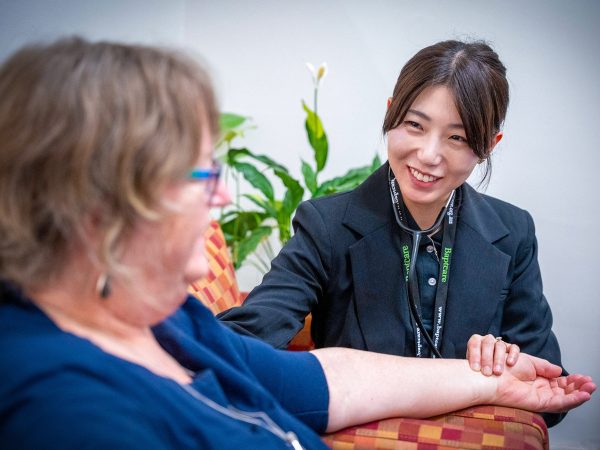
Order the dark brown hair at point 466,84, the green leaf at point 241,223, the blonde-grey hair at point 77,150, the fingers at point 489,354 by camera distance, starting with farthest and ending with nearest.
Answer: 1. the green leaf at point 241,223
2. the dark brown hair at point 466,84
3. the fingers at point 489,354
4. the blonde-grey hair at point 77,150

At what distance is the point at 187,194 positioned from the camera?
0.94 metres

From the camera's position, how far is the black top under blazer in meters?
1.84

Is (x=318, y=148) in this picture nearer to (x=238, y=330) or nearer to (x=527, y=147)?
Result: (x=527, y=147)

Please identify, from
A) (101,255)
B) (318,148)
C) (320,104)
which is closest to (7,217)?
(101,255)

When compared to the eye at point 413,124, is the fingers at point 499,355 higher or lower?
lower

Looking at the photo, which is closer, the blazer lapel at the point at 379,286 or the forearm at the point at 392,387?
the forearm at the point at 392,387

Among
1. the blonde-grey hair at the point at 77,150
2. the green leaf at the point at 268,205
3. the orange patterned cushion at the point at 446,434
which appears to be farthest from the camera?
the green leaf at the point at 268,205

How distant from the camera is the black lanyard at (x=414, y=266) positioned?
1.83m

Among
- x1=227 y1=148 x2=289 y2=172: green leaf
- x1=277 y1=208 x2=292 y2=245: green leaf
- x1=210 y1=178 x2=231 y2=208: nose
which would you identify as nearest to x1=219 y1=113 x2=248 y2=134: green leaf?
x1=227 y1=148 x2=289 y2=172: green leaf

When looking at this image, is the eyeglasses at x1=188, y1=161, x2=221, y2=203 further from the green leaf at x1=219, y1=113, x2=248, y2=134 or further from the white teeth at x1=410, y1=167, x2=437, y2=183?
the green leaf at x1=219, y1=113, x2=248, y2=134

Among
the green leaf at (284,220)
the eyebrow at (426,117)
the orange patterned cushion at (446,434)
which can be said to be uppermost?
the eyebrow at (426,117)

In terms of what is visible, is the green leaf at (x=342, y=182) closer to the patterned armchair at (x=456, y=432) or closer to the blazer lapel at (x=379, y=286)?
the blazer lapel at (x=379, y=286)

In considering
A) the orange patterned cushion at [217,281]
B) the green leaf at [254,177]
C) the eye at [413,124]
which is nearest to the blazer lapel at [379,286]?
the eye at [413,124]

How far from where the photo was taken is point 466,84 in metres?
1.75
